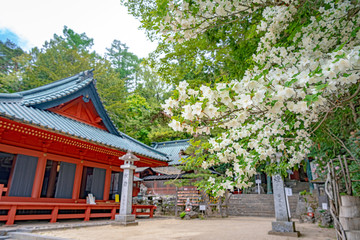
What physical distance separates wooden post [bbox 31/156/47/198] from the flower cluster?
23.2 feet

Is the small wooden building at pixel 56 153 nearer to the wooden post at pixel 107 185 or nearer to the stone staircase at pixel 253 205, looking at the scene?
the wooden post at pixel 107 185

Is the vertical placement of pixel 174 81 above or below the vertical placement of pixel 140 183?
above

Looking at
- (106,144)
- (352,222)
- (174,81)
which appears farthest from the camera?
(106,144)

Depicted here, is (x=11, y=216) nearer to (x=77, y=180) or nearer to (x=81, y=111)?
(x=77, y=180)

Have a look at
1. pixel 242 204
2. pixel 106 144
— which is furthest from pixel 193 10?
pixel 242 204

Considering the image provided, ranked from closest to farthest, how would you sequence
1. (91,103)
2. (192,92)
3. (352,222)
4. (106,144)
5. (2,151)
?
(352,222)
(192,92)
(2,151)
(106,144)
(91,103)

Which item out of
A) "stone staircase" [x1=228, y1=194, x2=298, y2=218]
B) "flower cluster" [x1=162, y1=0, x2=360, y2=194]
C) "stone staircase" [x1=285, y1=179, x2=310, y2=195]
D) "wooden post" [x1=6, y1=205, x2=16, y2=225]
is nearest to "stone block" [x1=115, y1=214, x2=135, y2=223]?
"wooden post" [x1=6, y1=205, x2=16, y2=225]

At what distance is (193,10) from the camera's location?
335 cm

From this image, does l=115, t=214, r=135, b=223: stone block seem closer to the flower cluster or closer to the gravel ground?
the gravel ground

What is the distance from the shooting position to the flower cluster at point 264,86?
7.23 feet

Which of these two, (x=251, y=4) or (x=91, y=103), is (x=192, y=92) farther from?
(x=91, y=103)

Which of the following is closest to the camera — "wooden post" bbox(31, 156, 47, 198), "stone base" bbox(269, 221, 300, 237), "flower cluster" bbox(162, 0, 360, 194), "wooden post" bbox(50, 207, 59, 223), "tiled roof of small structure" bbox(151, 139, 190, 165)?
"flower cluster" bbox(162, 0, 360, 194)

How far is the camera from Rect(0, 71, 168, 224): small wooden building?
690cm

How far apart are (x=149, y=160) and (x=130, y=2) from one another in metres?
7.92
